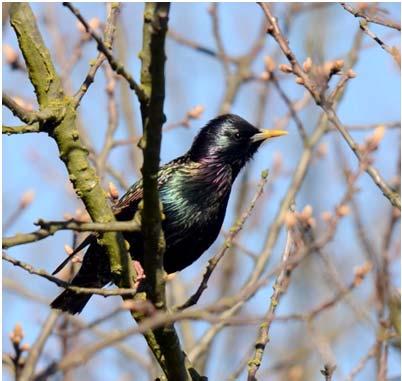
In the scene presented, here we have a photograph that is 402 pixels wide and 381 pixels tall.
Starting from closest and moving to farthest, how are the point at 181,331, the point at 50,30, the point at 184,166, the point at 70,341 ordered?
the point at 184,166
the point at 70,341
the point at 181,331
the point at 50,30

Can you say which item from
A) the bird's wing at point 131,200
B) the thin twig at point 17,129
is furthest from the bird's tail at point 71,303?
the thin twig at point 17,129

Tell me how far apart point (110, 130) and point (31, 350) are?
1.76m

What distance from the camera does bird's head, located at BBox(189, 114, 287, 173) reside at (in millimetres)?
5779

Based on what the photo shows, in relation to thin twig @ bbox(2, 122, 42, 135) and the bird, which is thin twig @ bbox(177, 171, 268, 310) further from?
the bird

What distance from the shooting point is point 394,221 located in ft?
13.1

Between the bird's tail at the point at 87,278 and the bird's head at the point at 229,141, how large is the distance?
0.95m

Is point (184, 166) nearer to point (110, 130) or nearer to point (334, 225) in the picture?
point (110, 130)

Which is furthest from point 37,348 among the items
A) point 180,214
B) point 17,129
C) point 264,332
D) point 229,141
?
point 17,129

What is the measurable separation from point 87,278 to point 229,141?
1.31m

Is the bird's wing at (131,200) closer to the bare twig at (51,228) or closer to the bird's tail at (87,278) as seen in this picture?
the bird's tail at (87,278)

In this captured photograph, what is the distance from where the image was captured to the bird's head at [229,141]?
578 centimetres

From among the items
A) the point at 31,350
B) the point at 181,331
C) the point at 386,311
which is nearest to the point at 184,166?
the point at 31,350

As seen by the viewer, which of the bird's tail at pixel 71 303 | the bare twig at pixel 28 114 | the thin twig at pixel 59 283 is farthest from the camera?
the bird's tail at pixel 71 303

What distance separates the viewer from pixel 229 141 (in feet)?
19.4
